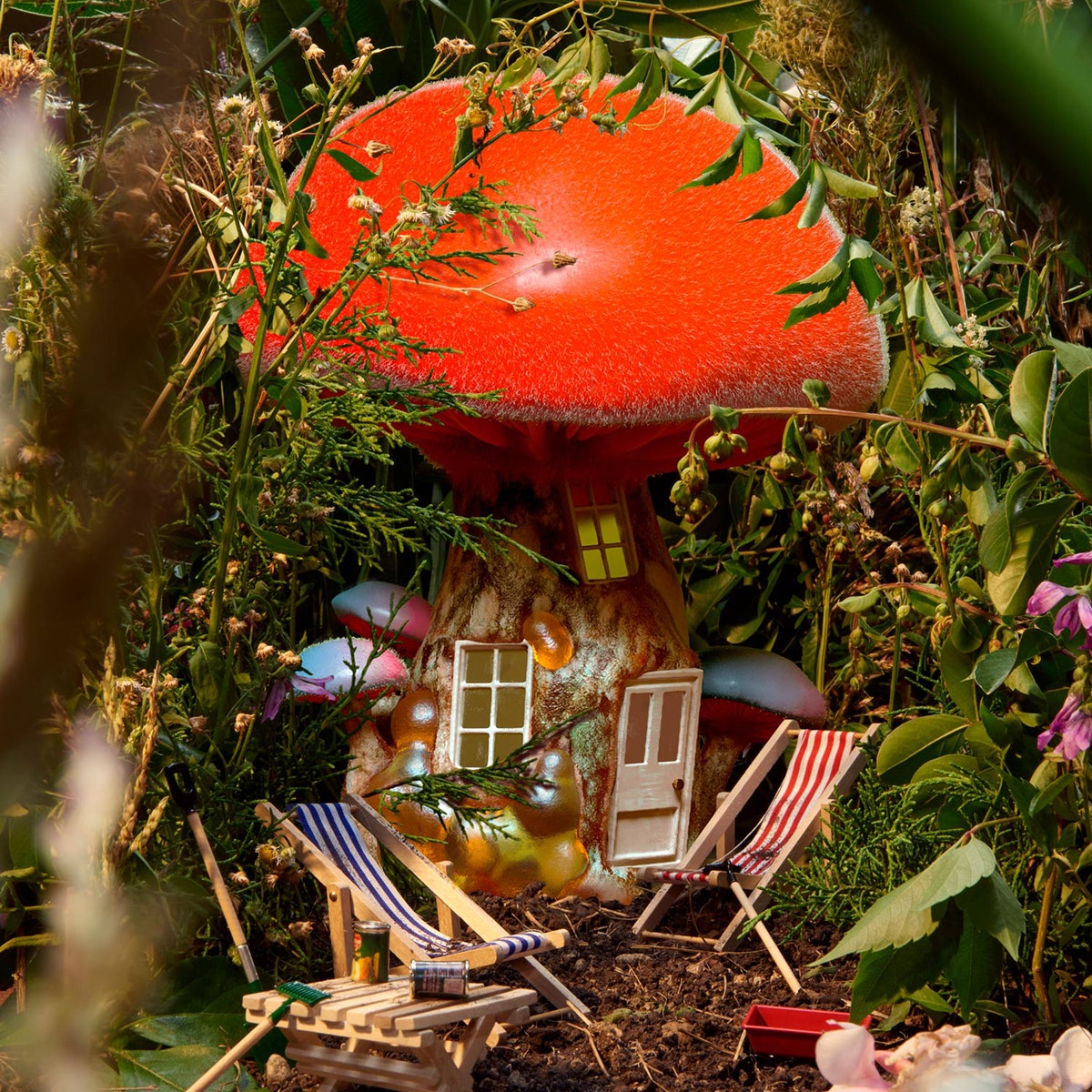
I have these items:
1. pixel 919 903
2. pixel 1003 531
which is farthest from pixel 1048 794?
pixel 1003 531

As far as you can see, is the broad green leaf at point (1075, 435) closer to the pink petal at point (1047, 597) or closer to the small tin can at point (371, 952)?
the pink petal at point (1047, 597)

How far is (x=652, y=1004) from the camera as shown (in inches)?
93.0

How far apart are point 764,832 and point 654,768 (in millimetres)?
300

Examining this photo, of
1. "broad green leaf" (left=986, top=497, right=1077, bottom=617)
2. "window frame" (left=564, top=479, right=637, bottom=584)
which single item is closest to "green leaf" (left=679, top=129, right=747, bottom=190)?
"broad green leaf" (left=986, top=497, right=1077, bottom=617)

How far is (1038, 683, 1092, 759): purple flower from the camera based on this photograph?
153 cm

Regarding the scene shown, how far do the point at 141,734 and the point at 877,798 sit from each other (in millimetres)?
1469

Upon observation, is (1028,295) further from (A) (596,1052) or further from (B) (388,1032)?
(B) (388,1032)

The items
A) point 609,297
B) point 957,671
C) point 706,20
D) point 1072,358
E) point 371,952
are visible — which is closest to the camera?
point 1072,358

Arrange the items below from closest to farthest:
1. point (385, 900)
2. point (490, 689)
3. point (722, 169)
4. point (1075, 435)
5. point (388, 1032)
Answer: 1. point (1075, 435)
2. point (722, 169)
3. point (388, 1032)
4. point (385, 900)
5. point (490, 689)

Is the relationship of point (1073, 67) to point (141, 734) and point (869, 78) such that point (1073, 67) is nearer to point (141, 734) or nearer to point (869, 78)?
point (141, 734)

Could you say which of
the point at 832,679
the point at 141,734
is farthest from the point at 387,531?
the point at 832,679

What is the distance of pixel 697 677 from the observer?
307 centimetres

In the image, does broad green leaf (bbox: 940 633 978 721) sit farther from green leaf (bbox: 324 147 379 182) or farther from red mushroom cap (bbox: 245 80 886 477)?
green leaf (bbox: 324 147 379 182)

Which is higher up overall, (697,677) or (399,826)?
(697,677)
